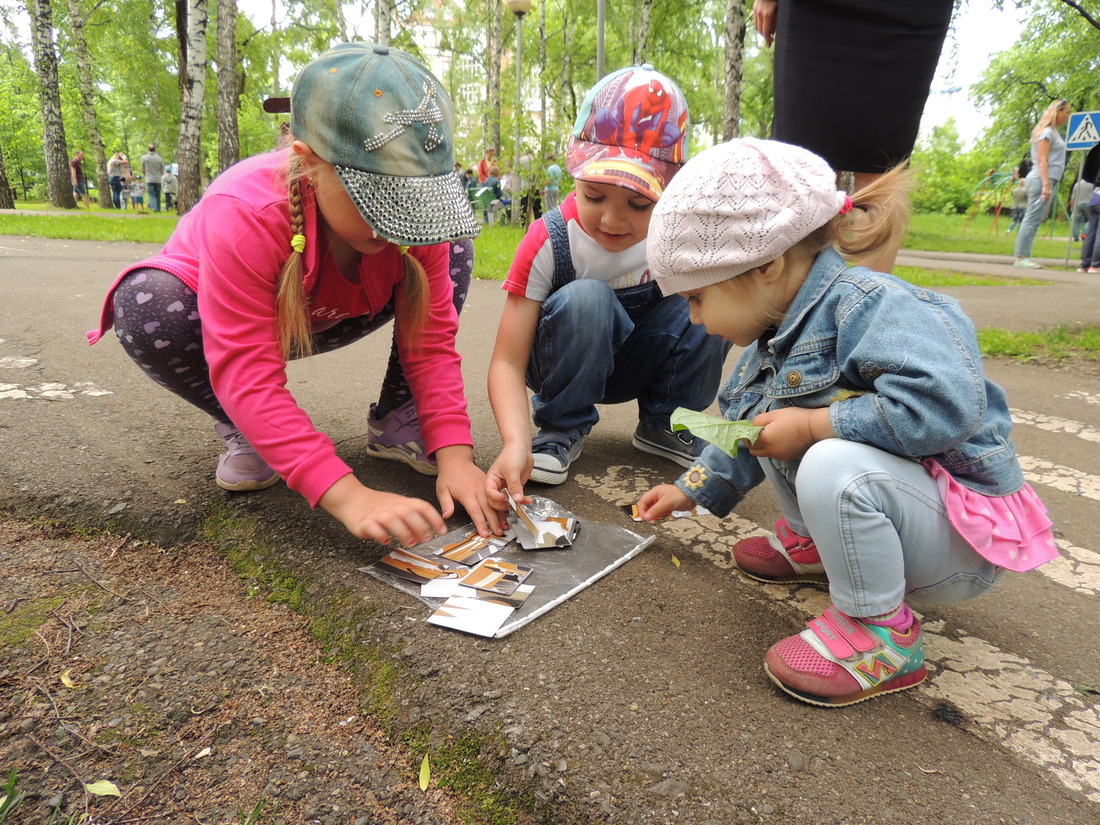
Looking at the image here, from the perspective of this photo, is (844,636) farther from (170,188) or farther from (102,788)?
(170,188)

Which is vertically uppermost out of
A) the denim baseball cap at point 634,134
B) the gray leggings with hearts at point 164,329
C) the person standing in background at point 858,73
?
the person standing in background at point 858,73

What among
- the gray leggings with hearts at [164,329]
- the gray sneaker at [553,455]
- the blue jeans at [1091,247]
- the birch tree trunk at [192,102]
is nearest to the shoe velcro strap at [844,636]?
the gray sneaker at [553,455]

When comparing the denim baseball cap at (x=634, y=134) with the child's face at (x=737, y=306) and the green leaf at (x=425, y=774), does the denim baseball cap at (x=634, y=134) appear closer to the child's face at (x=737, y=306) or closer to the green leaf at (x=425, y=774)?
the child's face at (x=737, y=306)

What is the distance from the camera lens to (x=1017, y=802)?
40.0 inches

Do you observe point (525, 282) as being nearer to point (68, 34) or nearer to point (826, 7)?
point (826, 7)

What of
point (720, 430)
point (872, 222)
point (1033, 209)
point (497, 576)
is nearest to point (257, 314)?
point (497, 576)

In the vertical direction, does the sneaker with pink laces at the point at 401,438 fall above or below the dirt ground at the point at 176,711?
above

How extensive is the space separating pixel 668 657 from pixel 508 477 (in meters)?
0.62

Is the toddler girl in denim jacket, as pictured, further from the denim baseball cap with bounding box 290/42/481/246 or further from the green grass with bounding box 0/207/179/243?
the green grass with bounding box 0/207/179/243

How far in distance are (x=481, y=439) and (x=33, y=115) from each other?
40.7m

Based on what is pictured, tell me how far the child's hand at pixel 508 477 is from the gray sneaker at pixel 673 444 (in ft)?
1.96

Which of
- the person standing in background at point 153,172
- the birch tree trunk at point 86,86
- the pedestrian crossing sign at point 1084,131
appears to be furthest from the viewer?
the person standing in background at point 153,172

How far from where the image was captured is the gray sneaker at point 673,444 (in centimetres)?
223

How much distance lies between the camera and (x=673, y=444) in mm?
2248
